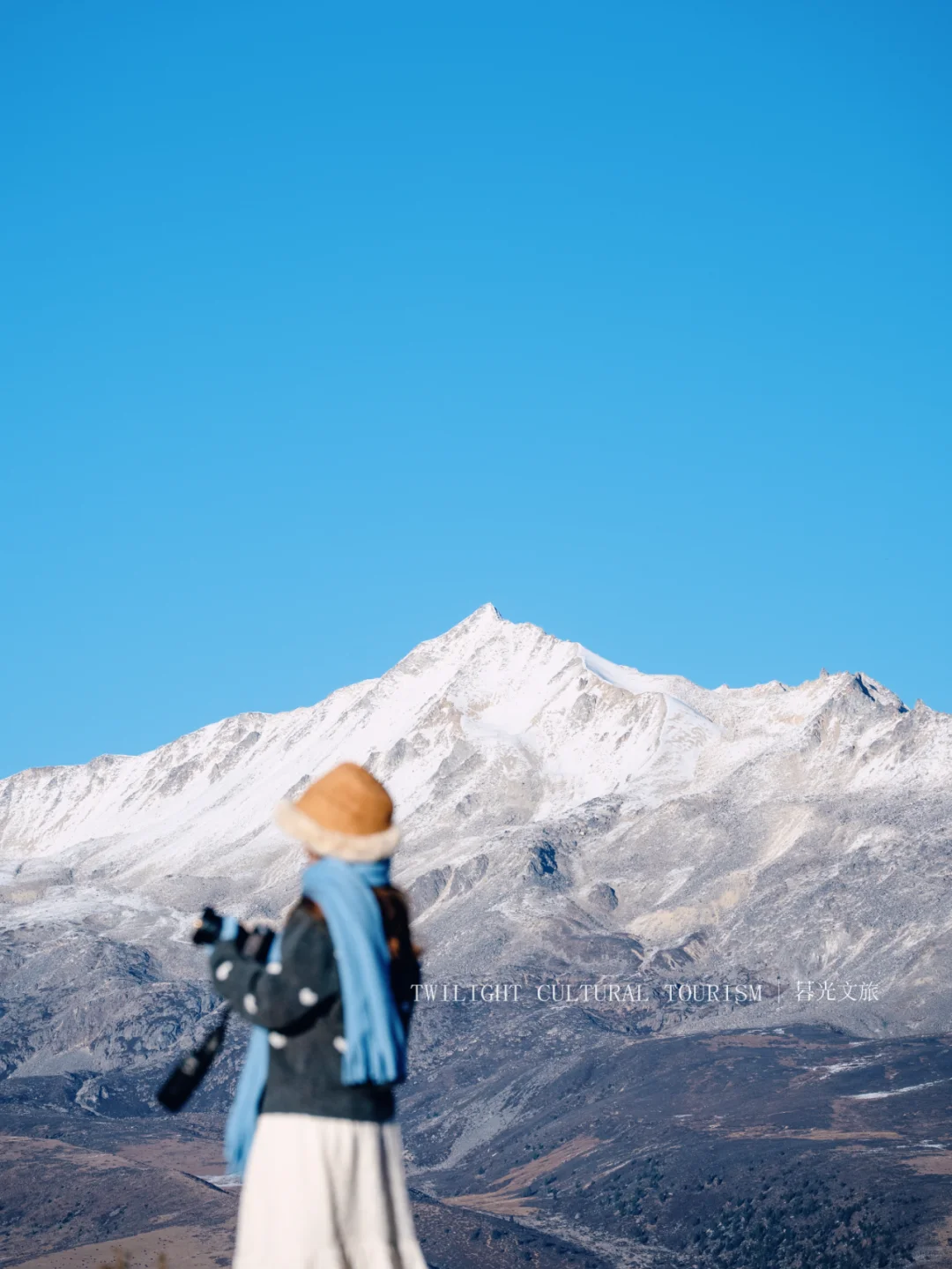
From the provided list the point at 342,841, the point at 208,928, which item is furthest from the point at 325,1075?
the point at 342,841

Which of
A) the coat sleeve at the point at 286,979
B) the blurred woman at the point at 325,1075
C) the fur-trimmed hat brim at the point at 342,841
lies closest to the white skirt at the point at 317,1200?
the blurred woman at the point at 325,1075

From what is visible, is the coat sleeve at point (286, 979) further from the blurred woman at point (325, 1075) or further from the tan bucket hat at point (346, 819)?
the tan bucket hat at point (346, 819)

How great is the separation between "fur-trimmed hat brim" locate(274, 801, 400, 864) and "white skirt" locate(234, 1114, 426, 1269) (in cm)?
109

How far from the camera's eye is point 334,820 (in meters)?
8.01

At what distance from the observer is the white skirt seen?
7.53m

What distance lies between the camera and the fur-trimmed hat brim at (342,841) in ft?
26.1

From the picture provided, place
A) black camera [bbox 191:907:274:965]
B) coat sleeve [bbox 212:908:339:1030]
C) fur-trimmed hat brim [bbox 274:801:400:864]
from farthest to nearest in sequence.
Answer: fur-trimmed hat brim [bbox 274:801:400:864]
black camera [bbox 191:907:274:965]
coat sleeve [bbox 212:908:339:1030]

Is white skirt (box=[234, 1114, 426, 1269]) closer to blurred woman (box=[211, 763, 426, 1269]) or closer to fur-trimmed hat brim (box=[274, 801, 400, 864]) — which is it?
blurred woman (box=[211, 763, 426, 1269])

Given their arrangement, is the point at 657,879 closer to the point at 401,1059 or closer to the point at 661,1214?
the point at 661,1214

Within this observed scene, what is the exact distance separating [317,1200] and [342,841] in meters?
1.47

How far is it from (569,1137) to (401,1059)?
118 metres

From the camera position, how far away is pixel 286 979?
A: 24.7 ft

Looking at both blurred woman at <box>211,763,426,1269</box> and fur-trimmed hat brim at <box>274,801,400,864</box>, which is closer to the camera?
blurred woman at <box>211,763,426,1269</box>

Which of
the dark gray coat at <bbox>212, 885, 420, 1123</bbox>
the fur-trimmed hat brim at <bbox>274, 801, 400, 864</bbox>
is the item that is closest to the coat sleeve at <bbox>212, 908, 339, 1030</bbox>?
the dark gray coat at <bbox>212, 885, 420, 1123</bbox>
